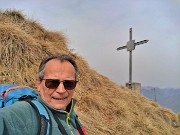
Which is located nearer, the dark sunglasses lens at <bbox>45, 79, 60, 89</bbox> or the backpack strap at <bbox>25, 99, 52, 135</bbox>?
the backpack strap at <bbox>25, 99, 52, 135</bbox>

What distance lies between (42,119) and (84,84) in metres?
8.45

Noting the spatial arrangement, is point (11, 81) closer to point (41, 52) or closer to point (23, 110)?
point (41, 52)

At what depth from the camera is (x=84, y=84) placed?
34.3ft

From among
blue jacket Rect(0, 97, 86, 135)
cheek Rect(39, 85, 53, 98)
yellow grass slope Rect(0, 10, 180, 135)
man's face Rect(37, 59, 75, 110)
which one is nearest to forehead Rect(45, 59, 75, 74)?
man's face Rect(37, 59, 75, 110)

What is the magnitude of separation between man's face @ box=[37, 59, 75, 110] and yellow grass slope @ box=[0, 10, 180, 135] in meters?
5.11

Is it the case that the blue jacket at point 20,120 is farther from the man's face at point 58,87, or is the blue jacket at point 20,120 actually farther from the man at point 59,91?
the man's face at point 58,87

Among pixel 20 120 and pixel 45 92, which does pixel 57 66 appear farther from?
pixel 20 120

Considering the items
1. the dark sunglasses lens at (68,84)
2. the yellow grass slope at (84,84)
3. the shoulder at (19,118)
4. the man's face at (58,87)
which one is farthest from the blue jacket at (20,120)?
the yellow grass slope at (84,84)

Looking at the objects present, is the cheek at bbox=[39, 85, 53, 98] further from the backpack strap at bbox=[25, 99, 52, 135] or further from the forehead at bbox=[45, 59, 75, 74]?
the backpack strap at bbox=[25, 99, 52, 135]

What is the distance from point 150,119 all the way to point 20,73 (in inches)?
203

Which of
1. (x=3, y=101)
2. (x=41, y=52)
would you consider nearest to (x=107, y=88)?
(x=41, y=52)

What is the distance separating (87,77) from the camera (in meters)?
10.9

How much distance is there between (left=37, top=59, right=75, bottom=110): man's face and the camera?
8.07 feet

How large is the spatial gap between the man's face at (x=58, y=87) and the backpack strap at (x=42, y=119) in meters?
0.30
